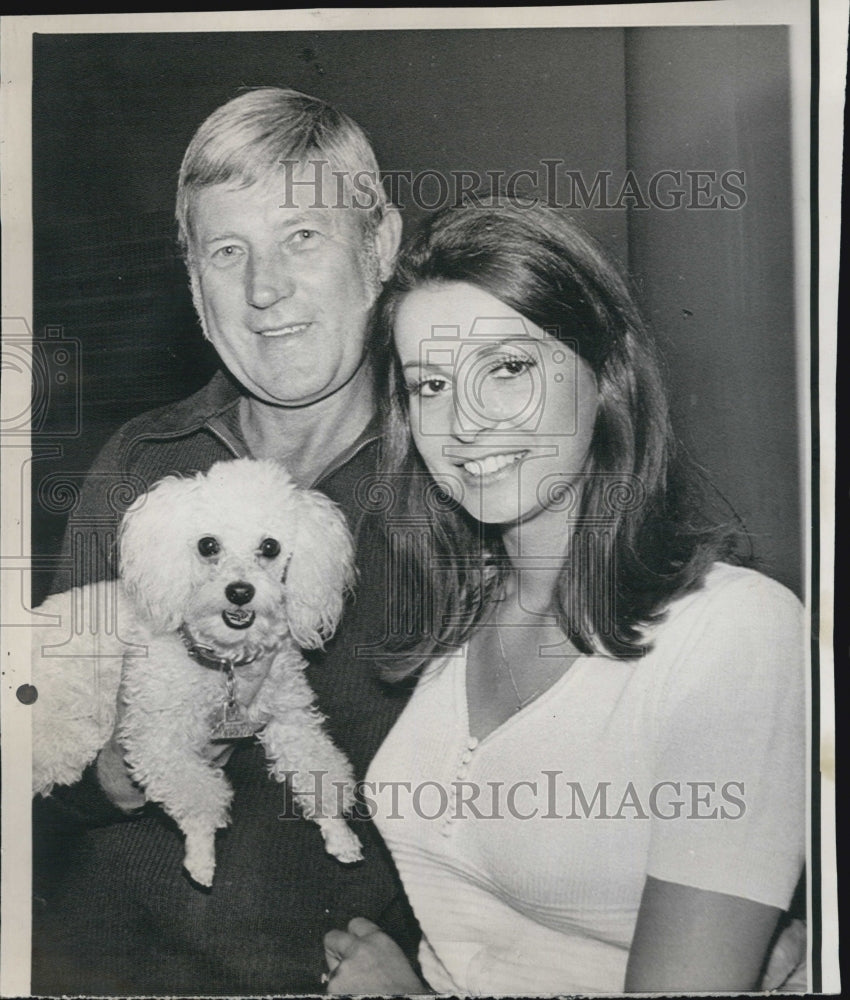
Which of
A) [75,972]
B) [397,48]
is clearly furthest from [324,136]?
[75,972]

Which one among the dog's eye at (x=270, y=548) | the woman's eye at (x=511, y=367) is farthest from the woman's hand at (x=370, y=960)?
the woman's eye at (x=511, y=367)

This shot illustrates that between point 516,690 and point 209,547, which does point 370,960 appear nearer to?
point 516,690

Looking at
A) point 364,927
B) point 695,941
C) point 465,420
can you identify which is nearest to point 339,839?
point 364,927

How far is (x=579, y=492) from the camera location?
1.25 meters

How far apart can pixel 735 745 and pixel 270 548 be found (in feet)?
2.20

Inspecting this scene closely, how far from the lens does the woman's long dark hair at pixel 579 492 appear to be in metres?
1.24

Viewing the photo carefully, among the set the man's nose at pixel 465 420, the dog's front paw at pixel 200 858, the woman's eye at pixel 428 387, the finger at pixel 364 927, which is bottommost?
the finger at pixel 364 927

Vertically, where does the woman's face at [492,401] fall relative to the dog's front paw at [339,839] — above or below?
above

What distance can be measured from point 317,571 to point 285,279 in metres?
0.39

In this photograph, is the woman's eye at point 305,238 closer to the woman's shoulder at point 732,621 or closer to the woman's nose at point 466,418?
the woman's nose at point 466,418

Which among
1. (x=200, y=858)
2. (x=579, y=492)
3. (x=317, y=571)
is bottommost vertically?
(x=200, y=858)

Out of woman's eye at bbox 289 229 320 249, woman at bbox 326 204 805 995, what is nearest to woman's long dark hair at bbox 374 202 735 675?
woman at bbox 326 204 805 995

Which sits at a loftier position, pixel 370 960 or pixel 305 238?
pixel 305 238

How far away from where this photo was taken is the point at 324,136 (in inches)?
49.4
